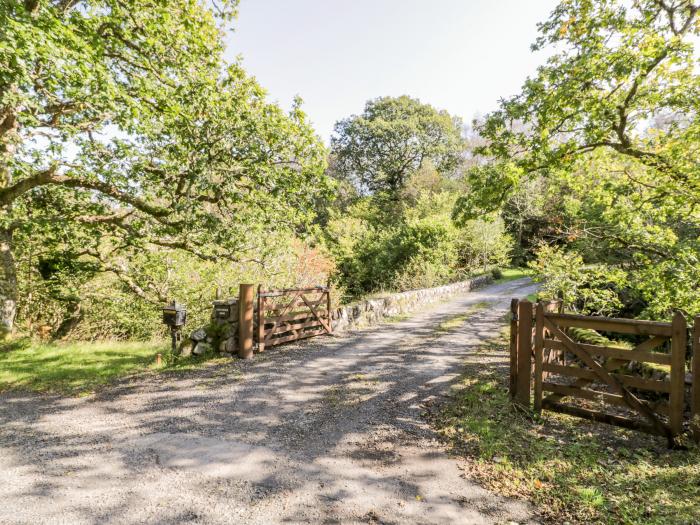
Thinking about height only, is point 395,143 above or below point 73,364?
above

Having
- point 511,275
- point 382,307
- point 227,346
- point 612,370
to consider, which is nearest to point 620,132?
point 612,370

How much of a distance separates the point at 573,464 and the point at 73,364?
28.2 feet

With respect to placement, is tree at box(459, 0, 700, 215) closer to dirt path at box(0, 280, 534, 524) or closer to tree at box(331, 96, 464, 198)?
dirt path at box(0, 280, 534, 524)

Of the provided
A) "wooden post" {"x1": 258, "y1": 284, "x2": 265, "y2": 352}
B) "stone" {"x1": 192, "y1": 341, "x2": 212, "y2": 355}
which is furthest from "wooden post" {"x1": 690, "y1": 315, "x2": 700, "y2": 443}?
"stone" {"x1": 192, "y1": 341, "x2": 212, "y2": 355}

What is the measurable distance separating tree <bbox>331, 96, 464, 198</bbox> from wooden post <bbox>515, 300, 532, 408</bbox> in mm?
28282

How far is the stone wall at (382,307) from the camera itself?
11.0 meters

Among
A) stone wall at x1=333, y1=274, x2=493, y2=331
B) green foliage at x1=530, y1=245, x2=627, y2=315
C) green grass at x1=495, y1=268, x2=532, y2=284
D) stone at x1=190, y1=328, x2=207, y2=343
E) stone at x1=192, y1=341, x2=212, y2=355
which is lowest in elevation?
stone at x1=192, y1=341, x2=212, y2=355

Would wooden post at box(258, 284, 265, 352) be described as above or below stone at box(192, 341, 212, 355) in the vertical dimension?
above

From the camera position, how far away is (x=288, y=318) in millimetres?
9211

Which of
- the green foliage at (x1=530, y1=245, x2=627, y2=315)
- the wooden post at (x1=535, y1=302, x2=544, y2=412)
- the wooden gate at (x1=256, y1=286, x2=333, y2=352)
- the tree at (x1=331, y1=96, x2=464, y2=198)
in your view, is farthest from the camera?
the tree at (x1=331, y1=96, x2=464, y2=198)

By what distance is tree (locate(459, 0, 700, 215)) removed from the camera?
6.16m

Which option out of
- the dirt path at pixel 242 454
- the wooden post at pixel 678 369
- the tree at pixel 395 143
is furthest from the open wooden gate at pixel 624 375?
the tree at pixel 395 143

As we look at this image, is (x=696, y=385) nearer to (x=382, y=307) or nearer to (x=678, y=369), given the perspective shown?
(x=678, y=369)

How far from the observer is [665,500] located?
3230mm
